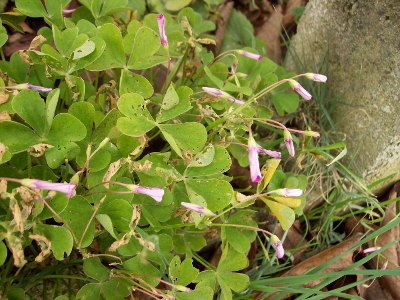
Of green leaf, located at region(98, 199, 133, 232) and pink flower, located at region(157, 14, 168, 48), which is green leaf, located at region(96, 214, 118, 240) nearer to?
green leaf, located at region(98, 199, 133, 232)

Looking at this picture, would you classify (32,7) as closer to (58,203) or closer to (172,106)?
(172,106)

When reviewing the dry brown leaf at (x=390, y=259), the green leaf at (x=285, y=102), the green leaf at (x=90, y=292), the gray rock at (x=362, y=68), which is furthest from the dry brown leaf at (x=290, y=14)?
the green leaf at (x=90, y=292)

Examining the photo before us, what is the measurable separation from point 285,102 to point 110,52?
62cm

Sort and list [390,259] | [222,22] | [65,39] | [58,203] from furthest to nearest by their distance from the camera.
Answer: [222,22], [390,259], [65,39], [58,203]

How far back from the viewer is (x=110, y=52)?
4.41ft

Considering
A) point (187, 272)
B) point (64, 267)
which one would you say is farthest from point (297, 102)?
point (64, 267)

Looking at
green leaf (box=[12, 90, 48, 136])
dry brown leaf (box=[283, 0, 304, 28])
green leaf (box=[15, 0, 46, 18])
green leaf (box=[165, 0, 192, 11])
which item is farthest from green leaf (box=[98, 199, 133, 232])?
dry brown leaf (box=[283, 0, 304, 28])

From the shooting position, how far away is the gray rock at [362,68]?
1.56m

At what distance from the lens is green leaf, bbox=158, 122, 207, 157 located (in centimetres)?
122

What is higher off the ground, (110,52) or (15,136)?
(110,52)

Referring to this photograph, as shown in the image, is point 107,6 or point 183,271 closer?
point 183,271

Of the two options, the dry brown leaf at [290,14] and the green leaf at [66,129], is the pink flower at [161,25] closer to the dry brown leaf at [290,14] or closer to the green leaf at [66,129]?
the green leaf at [66,129]

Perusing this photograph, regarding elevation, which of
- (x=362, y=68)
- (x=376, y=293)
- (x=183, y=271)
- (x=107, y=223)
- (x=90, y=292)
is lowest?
(x=376, y=293)

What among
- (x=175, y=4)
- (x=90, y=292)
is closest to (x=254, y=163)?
(x=90, y=292)
